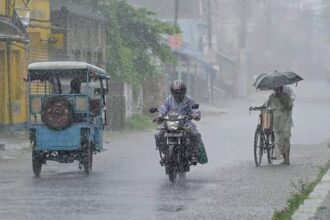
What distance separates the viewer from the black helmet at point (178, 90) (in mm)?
14914

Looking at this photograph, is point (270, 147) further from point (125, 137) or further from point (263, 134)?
point (125, 137)

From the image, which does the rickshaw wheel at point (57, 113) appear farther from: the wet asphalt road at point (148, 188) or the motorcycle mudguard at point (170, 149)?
the motorcycle mudguard at point (170, 149)

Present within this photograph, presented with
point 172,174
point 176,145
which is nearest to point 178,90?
point 176,145

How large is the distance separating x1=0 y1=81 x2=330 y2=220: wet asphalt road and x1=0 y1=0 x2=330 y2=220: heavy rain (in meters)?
0.02

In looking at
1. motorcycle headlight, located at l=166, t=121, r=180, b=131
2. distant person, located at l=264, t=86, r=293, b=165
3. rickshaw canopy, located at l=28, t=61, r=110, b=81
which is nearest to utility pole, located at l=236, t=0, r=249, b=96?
distant person, located at l=264, t=86, r=293, b=165

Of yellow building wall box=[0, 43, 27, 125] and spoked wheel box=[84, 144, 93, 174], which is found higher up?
yellow building wall box=[0, 43, 27, 125]

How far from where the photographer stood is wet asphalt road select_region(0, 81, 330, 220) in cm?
1066

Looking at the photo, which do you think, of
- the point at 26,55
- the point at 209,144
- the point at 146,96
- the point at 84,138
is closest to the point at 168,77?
the point at 146,96

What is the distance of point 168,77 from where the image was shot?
176 feet

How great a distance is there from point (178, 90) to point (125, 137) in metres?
14.4

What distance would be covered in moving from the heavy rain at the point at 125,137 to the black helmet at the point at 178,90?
39mm

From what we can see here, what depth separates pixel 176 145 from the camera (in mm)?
14312

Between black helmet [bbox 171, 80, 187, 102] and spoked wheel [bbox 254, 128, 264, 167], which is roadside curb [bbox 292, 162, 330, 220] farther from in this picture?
spoked wheel [bbox 254, 128, 264, 167]

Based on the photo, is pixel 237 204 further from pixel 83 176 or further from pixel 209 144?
pixel 209 144
